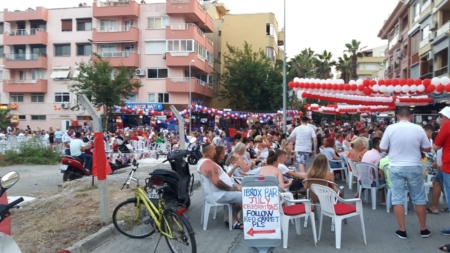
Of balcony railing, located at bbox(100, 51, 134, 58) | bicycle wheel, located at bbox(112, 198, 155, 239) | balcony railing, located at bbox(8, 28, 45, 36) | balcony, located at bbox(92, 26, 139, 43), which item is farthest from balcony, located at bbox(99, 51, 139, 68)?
bicycle wheel, located at bbox(112, 198, 155, 239)

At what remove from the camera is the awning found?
1773 inches

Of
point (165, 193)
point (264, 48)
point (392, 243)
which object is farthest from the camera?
point (264, 48)

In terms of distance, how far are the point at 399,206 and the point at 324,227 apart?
54.7 inches

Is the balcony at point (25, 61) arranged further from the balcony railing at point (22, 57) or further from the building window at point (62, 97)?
the building window at point (62, 97)

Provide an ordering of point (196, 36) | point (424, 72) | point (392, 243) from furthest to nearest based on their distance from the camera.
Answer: point (196, 36), point (424, 72), point (392, 243)

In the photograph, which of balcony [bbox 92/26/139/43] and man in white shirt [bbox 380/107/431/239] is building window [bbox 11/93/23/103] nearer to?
balcony [bbox 92/26/139/43]

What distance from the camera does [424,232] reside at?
6.29 metres

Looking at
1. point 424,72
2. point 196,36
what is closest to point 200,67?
point 196,36

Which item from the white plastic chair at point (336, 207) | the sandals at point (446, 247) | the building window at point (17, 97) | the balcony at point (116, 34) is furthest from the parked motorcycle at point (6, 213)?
the building window at point (17, 97)

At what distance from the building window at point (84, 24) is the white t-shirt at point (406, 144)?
43310 mm

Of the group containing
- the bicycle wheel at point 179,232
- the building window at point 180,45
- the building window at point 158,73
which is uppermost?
the building window at point 180,45

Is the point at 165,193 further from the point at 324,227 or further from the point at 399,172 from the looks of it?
the point at 399,172

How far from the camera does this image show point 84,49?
4509 cm

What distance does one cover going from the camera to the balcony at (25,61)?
1778 inches
